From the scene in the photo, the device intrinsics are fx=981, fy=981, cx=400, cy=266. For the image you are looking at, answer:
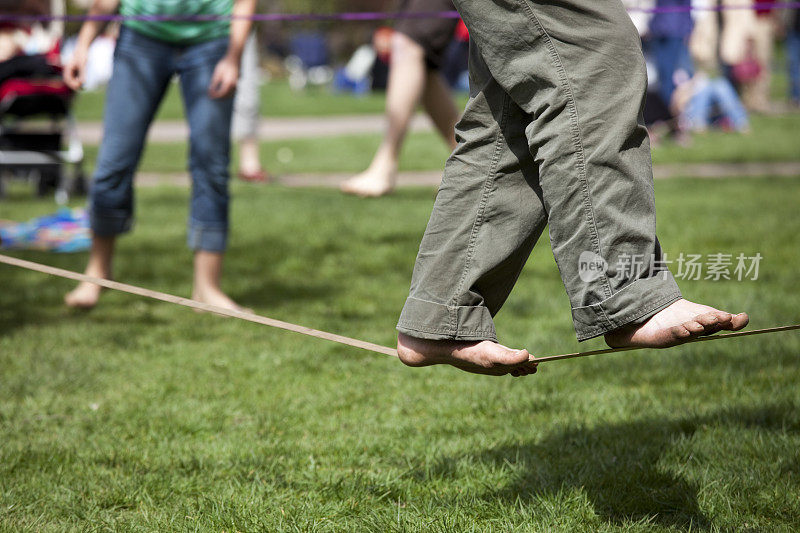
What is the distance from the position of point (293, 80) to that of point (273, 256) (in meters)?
26.2

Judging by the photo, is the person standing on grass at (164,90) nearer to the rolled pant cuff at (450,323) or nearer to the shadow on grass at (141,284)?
the shadow on grass at (141,284)

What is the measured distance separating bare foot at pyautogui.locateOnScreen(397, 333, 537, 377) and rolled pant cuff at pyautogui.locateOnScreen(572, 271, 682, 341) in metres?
0.16

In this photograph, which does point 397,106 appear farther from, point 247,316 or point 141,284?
point 247,316

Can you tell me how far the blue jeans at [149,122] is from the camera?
167 inches

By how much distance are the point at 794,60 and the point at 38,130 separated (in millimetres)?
12814

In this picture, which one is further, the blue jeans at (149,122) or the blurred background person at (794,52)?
the blurred background person at (794,52)

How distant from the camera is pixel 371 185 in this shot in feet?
16.7

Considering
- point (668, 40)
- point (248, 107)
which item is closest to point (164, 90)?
point (248, 107)

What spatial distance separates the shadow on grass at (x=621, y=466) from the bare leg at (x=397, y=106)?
2.37 m

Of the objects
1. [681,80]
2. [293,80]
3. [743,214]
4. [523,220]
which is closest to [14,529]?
[523,220]

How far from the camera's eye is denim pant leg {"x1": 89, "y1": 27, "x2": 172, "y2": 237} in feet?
13.9

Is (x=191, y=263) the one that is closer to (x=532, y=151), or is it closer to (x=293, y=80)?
(x=532, y=151)
